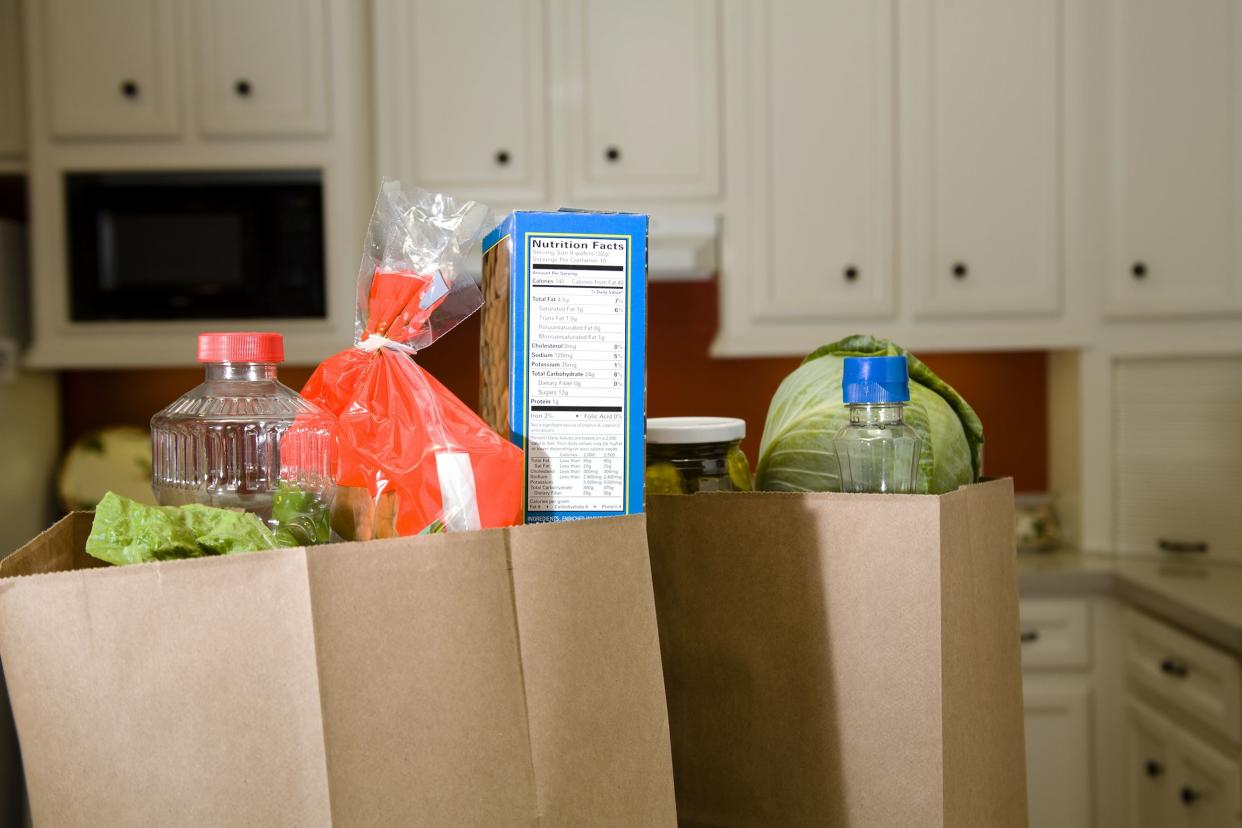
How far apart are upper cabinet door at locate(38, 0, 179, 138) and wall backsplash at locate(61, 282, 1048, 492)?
0.70 meters

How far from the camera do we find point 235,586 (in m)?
0.42

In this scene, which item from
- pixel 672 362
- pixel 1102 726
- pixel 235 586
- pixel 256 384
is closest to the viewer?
pixel 235 586

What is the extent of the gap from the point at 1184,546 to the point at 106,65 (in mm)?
2724

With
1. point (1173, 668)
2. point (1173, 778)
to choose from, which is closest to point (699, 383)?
point (1173, 668)

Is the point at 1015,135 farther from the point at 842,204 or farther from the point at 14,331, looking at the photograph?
the point at 14,331

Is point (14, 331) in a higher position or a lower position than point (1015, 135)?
lower

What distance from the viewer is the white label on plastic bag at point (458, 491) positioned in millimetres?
489

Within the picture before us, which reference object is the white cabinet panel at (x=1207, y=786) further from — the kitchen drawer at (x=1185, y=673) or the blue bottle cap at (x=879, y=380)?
the blue bottle cap at (x=879, y=380)

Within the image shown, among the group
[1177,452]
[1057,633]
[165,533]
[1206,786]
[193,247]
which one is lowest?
[1206,786]

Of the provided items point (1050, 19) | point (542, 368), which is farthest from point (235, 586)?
point (1050, 19)

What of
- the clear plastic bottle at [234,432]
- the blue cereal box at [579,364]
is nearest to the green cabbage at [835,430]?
the blue cereal box at [579,364]

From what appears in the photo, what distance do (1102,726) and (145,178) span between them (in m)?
2.50

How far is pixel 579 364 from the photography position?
51cm

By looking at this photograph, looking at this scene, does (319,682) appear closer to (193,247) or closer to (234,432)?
(234,432)
